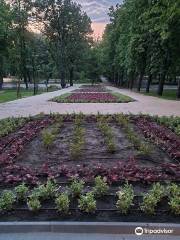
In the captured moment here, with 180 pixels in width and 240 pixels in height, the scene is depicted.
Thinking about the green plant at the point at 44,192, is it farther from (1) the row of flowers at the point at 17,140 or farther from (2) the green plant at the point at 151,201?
(1) the row of flowers at the point at 17,140

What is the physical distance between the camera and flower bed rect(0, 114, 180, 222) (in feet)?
16.9

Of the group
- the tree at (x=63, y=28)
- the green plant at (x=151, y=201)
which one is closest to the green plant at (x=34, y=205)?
the green plant at (x=151, y=201)

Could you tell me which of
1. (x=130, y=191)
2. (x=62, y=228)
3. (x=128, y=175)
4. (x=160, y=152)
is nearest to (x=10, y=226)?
(x=62, y=228)

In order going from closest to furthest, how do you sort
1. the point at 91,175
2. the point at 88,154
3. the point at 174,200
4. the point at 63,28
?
the point at 174,200
the point at 91,175
the point at 88,154
the point at 63,28

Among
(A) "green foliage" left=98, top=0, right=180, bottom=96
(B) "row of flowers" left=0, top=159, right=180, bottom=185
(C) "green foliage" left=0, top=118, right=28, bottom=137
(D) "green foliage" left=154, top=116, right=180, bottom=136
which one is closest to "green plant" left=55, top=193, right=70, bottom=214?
(B) "row of flowers" left=0, top=159, right=180, bottom=185

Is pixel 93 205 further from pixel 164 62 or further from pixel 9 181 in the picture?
pixel 164 62

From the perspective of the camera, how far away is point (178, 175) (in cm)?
673

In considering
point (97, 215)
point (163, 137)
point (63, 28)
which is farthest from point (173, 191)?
point (63, 28)

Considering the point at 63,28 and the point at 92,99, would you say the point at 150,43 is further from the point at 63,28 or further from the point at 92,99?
the point at 63,28

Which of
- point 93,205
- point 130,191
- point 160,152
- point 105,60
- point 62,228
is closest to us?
point 62,228

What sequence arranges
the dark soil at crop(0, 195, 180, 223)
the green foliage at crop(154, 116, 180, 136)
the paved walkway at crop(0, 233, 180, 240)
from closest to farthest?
the paved walkway at crop(0, 233, 180, 240) → the dark soil at crop(0, 195, 180, 223) → the green foliage at crop(154, 116, 180, 136)

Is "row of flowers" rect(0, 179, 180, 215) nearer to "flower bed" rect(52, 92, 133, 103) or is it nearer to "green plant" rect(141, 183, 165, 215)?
"green plant" rect(141, 183, 165, 215)

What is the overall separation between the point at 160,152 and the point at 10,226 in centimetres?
471

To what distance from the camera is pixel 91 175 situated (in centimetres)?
670
